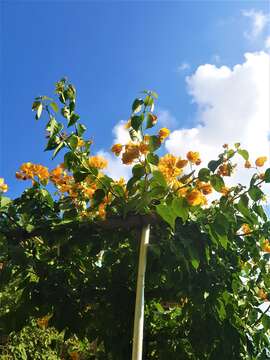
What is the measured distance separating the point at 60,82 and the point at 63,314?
1.34 metres

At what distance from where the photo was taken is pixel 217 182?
2.12 metres

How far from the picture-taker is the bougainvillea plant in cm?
210

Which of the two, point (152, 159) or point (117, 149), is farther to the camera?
point (117, 149)

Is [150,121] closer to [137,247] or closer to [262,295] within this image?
[137,247]

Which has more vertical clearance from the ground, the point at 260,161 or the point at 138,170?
the point at 260,161

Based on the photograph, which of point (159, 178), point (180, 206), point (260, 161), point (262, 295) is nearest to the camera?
point (180, 206)

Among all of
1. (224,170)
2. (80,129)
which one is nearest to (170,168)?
(224,170)

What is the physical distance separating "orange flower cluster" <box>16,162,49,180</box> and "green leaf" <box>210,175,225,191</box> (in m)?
1.05

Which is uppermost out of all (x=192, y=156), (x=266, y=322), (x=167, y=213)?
(x=192, y=156)

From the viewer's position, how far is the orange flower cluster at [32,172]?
8.71 ft

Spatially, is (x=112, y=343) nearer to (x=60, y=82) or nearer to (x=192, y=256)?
(x=192, y=256)

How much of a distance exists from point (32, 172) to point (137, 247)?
2.69 feet

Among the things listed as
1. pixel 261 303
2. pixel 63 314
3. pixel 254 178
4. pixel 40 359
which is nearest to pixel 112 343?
pixel 63 314

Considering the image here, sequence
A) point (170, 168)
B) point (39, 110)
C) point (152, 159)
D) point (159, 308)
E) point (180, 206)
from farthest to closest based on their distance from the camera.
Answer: point (159, 308), point (170, 168), point (39, 110), point (152, 159), point (180, 206)
